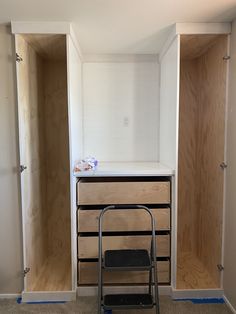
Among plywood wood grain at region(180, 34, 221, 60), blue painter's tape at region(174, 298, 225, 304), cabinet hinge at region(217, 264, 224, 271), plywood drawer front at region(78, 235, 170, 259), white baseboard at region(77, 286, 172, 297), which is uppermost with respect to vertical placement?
plywood wood grain at region(180, 34, 221, 60)

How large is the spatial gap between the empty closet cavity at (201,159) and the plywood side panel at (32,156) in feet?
4.02

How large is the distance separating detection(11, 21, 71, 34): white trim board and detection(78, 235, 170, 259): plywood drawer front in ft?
5.14

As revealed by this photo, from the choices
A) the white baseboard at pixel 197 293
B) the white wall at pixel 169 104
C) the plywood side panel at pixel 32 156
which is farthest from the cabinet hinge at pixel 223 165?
the plywood side panel at pixel 32 156

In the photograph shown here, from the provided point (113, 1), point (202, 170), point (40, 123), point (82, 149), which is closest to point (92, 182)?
point (82, 149)

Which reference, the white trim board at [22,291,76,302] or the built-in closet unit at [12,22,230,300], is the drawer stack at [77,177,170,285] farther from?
the white trim board at [22,291,76,302]

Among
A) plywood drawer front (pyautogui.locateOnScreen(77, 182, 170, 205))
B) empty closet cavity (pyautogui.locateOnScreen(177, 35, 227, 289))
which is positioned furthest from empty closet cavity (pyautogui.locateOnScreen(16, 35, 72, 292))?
empty closet cavity (pyautogui.locateOnScreen(177, 35, 227, 289))

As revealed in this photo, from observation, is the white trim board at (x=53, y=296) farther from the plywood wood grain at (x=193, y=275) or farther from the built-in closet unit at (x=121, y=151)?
the plywood wood grain at (x=193, y=275)

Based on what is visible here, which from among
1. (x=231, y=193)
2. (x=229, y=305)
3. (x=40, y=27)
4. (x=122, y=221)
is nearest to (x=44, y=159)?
(x=122, y=221)

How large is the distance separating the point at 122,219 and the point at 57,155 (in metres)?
0.96

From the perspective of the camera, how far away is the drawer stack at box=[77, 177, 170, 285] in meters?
1.97

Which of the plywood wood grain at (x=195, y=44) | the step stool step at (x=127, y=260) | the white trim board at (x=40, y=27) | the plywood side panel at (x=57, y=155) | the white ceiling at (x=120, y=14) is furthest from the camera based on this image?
the plywood side panel at (x=57, y=155)

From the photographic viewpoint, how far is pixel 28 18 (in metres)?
1.74

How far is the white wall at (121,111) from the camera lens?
8.23ft

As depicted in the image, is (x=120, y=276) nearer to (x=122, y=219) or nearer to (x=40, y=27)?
(x=122, y=219)
